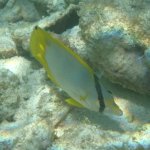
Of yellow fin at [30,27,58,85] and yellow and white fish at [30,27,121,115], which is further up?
yellow fin at [30,27,58,85]

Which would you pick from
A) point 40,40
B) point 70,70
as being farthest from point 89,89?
point 40,40

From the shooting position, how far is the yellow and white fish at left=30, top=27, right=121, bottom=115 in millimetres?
2234

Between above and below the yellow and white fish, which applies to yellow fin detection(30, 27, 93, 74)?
above

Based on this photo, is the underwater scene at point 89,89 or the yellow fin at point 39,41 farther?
the underwater scene at point 89,89

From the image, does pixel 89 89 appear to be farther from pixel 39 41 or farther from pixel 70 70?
pixel 39 41

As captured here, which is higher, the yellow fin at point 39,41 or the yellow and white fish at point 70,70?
the yellow fin at point 39,41

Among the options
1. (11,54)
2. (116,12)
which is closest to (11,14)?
(11,54)

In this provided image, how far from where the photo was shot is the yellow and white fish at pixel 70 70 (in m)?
2.23

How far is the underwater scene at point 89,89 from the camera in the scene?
228cm

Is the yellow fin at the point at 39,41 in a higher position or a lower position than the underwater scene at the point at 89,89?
higher

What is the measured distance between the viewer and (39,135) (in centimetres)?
266

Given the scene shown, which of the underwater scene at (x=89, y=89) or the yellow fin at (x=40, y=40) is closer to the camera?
the yellow fin at (x=40, y=40)

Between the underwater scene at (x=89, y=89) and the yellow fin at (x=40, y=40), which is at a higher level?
the yellow fin at (x=40, y=40)

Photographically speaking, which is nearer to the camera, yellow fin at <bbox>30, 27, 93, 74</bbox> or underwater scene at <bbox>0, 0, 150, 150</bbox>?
yellow fin at <bbox>30, 27, 93, 74</bbox>
